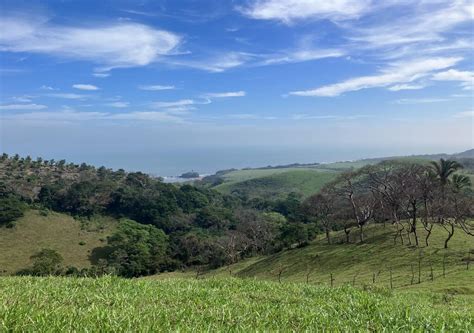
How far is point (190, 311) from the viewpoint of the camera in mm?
6098

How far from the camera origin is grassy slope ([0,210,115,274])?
68625mm

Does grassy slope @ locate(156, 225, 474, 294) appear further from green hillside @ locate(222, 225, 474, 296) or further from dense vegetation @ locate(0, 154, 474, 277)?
dense vegetation @ locate(0, 154, 474, 277)

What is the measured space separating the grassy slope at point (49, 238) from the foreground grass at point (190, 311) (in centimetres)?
6406

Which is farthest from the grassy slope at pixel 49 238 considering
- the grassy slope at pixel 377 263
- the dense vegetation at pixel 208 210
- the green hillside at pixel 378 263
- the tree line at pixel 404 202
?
the tree line at pixel 404 202

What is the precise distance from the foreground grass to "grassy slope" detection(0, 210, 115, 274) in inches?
2522

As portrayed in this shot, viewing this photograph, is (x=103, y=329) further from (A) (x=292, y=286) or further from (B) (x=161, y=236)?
(B) (x=161, y=236)

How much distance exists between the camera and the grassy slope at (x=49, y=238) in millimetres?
68625

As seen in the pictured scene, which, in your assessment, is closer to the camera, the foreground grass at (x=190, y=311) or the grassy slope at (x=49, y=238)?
the foreground grass at (x=190, y=311)

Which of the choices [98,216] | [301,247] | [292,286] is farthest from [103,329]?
[98,216]

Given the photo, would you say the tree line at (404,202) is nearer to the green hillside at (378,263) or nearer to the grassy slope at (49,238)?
the green hillside at (378,263)

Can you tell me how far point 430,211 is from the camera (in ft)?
152

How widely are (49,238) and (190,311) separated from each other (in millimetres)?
79883

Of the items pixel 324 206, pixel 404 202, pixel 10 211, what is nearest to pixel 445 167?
pixel 404 202

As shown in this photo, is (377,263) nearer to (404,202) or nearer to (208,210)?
(404,202)
